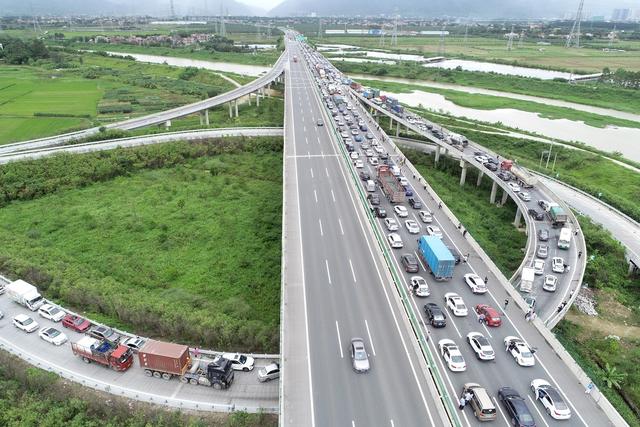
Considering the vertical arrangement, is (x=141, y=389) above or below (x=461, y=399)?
below

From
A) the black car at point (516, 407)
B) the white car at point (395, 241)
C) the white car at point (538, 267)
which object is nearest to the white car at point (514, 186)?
the white car at point (538, 267)

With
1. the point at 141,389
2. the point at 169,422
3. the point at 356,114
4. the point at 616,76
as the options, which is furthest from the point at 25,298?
the point at 616,76

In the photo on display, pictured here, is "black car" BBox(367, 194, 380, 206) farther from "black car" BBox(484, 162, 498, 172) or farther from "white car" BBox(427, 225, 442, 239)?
"black car" BBox(484, 162, 498, 172)

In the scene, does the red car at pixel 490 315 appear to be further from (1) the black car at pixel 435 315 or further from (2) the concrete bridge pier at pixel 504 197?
(2) the concrete bridge pier at pixel 504 197

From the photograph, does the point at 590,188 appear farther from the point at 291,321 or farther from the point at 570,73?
the point at 570,73

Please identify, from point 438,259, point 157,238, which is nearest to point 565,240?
point 438,259

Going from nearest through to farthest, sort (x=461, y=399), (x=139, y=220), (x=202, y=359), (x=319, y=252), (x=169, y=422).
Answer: (x=461, y=399)
(x=169, y=422)
(x=202, y=359)
(x=319, y=252)
(x=139, y=220)

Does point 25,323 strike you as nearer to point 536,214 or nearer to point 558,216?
point 536,214
